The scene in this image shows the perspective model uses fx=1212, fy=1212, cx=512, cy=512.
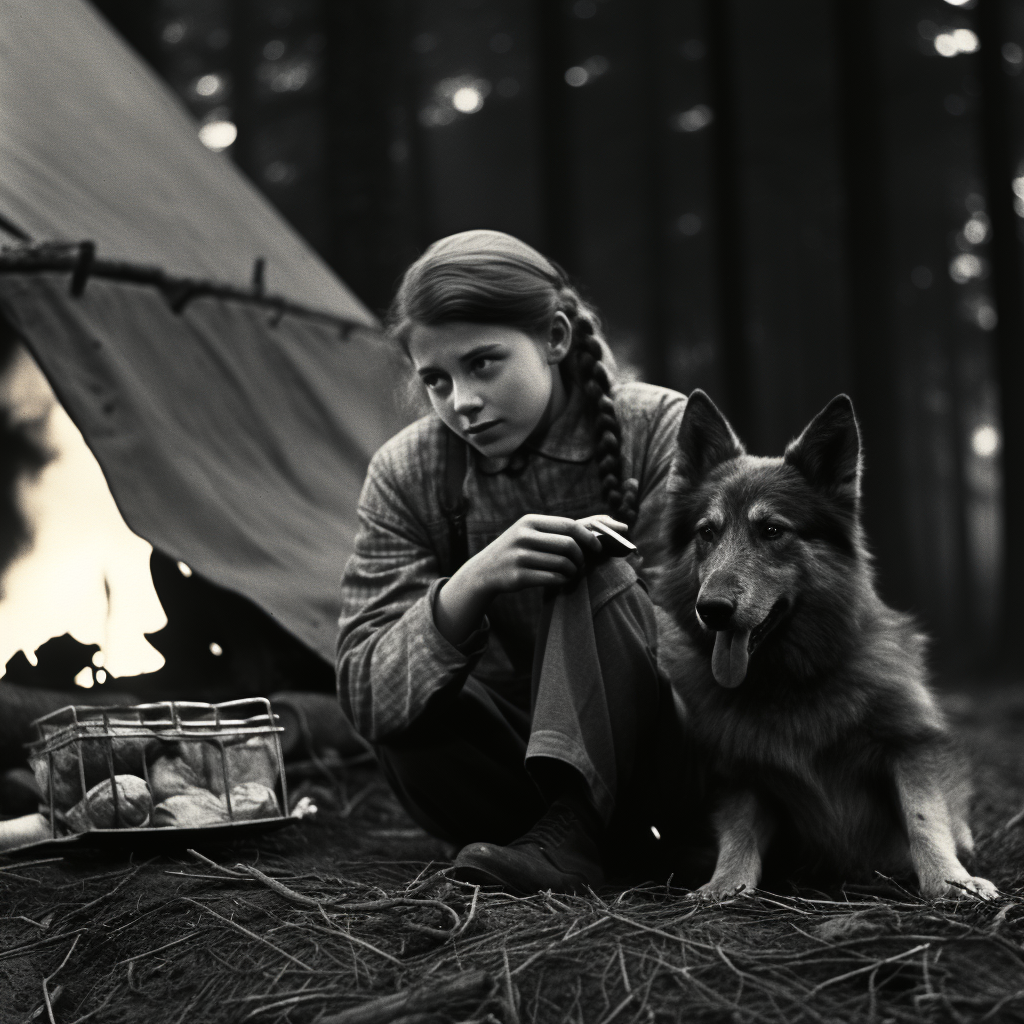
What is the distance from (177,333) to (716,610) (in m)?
2.87

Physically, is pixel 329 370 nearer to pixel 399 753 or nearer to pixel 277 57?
pixel 399 753

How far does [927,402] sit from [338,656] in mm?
27491

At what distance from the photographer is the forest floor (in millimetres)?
1935

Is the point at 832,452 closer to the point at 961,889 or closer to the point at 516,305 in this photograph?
the point at 516,305

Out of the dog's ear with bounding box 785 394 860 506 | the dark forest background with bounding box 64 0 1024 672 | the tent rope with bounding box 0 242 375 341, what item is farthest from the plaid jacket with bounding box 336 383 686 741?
the dark forest background with bounding box 64 0 1024 672

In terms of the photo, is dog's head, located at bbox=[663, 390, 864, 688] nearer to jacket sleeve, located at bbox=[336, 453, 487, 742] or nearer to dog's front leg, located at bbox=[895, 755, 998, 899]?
dog's front leg, located at bbox=[895, 755, 998, 899]

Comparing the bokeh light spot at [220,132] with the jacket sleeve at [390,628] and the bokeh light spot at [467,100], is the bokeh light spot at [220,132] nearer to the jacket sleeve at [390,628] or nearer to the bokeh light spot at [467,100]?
the bokeh light spot at [467,100]

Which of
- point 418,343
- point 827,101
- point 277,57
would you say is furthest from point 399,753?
point 277,57

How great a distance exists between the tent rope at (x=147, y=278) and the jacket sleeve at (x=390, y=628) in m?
1.71

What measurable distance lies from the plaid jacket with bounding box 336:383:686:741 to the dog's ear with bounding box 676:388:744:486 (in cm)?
16

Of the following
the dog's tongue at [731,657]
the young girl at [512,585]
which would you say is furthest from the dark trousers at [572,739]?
the dog's tongue at [731,657]

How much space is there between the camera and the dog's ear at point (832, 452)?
2777mm

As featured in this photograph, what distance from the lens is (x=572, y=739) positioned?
2.57m

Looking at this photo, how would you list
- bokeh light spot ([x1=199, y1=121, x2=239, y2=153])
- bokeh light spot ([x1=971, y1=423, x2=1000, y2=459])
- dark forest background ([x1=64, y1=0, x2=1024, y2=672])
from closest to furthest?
1. dark forest background ([x1=64, y1=0, x2=1024, y2=672])
2. bokeh light spot ([x1=199, y1=121, x2=239, y2=153])
3. bokeh light spot ([x1=971, y1=423, x2=1000, y2=459])
